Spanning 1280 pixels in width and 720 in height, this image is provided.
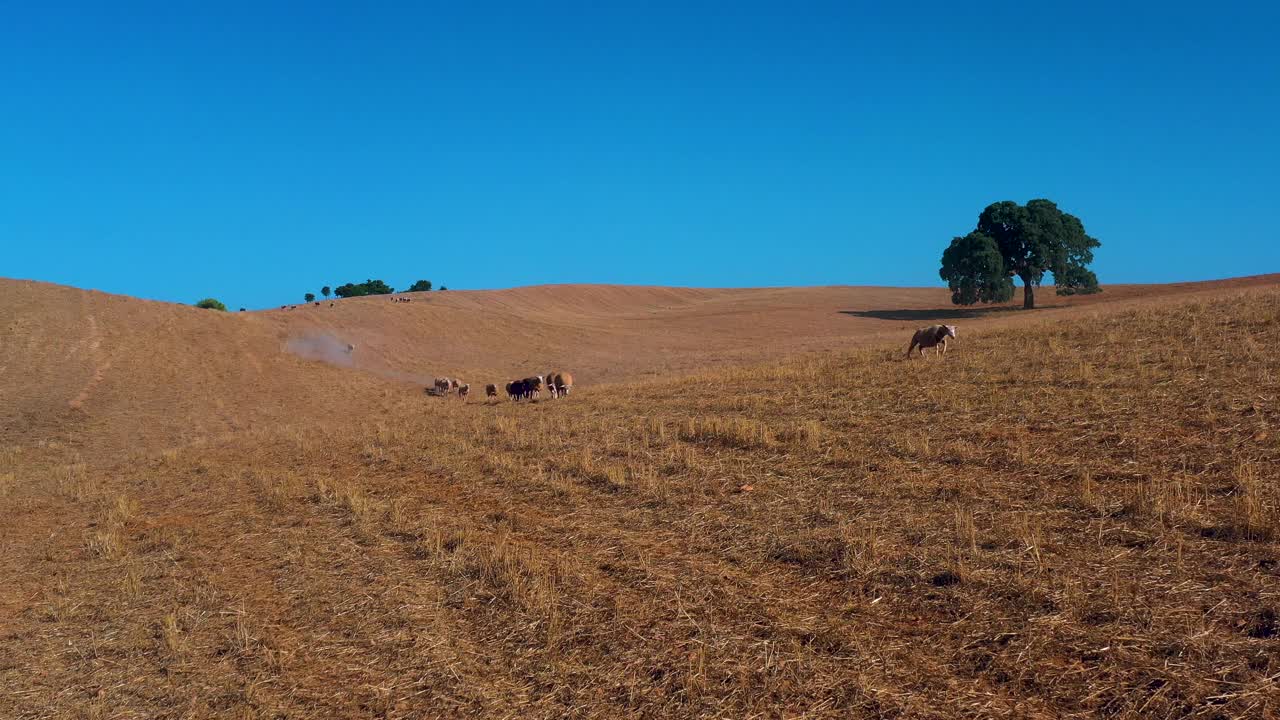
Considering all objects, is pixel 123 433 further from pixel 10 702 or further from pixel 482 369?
pixel 10 702

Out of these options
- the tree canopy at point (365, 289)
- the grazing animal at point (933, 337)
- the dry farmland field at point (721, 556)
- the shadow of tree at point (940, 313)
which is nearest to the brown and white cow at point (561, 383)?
the dry farmland field at point (721, 556)

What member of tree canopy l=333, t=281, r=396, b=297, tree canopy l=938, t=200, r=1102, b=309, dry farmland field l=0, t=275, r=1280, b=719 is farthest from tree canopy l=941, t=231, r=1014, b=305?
tree canopy l=333, t=281, r=396, b=297

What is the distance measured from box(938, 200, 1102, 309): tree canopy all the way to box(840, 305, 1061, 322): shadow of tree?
4.53 ft

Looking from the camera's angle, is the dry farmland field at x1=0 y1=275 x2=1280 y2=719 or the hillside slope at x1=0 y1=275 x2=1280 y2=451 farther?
the hillside slope at x1=0 y1=275 x2=1280 y2=451

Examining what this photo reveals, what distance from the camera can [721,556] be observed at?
7938 millimetres

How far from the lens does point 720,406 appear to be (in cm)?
1736

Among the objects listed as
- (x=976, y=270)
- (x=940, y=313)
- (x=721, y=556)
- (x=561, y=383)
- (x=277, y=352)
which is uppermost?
(x=976, y=270)

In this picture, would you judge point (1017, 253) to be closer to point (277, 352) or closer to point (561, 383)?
point (561, 383)

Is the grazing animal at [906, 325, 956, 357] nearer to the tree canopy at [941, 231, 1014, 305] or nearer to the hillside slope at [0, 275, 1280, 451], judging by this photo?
the hillside slope at [0, 275, 1280, 451]

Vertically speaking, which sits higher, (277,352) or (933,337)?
(277,352)

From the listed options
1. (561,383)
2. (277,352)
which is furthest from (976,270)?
(277,352)

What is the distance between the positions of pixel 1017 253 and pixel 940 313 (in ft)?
25.8

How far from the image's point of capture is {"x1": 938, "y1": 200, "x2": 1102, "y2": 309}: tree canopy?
62094 mm

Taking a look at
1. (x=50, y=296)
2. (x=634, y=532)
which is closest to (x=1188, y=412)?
(x=634, y=532)
